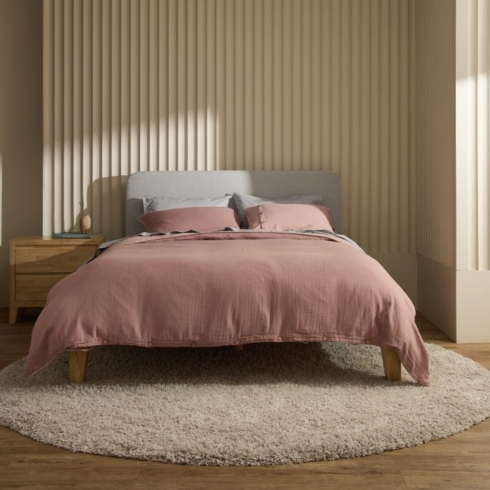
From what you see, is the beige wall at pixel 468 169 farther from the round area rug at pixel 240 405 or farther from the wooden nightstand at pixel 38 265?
the wooden nightstand at pixel 38 265

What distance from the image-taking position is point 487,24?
3.97 meters

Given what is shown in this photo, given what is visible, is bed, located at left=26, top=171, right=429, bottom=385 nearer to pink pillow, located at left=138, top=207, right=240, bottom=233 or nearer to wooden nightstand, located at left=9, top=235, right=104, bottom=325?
pink pillow, located at left=138, top=207, right=240, bottom=233

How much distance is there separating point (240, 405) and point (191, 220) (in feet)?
7.08

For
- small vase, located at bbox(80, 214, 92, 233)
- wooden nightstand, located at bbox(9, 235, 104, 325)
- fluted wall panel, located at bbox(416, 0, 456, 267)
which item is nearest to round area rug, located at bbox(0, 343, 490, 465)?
fluted wall panel, located at bbox(416, 0, 456, 267)

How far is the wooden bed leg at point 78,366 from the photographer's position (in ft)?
9.90

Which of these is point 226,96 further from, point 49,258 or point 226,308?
point 226,308

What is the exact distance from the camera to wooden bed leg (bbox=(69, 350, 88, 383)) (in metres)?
3.02

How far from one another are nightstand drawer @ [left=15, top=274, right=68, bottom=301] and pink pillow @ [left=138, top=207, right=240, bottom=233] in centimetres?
78

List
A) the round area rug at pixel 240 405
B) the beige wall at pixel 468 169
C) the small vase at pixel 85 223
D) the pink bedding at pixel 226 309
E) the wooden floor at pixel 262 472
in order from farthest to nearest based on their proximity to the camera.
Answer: the small vase at pixel 85 223
the beige wall at pixel 468 169
the pink bedding at pixel 226 309
the round area rug at pixel 240 405
the wooden floor at pixel 262 472

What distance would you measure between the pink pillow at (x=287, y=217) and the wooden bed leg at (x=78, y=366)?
1876 mm

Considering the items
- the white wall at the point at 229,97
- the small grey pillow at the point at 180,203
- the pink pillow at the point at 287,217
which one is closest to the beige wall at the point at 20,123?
the white wall at the point at 229,97

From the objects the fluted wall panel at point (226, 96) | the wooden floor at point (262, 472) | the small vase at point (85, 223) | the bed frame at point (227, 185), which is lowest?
the wooden floor at point (262, 472)

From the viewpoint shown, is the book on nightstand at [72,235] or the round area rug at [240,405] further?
the book on nightstand at [72,235]

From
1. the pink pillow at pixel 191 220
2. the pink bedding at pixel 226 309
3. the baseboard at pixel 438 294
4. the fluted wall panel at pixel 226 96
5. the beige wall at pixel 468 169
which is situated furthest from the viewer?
the fluted wall panel at pixel 226 96
